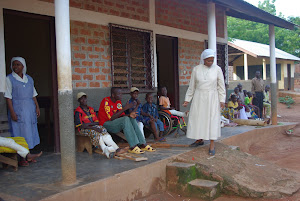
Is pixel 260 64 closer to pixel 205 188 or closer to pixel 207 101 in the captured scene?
pixel 207 101

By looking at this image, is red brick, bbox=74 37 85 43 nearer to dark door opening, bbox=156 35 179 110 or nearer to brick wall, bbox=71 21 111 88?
brick wall, bbox=71 21 111 88

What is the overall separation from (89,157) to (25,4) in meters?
2.50

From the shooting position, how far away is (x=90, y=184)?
3.53m

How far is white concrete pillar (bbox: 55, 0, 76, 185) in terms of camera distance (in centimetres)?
359

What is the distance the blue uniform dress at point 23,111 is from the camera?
465 centimetres

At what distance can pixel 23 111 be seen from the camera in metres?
4.68

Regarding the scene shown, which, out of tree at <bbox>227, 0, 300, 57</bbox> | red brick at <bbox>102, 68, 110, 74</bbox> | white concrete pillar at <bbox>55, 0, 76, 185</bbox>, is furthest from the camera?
tree at <bbox>227, 0, 300, 57</bbox>

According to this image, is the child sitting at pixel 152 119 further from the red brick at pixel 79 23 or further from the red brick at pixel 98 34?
the red brick at pixel 79 23

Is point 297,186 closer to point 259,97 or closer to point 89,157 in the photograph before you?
point 89,157

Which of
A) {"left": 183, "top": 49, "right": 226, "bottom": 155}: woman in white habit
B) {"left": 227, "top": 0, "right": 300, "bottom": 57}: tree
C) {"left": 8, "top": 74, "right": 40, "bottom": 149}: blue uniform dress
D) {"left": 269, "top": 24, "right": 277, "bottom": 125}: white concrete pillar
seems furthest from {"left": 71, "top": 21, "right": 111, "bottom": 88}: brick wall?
{"left": 227, "top": 0, "right": 300, "bottom": 57}: tree

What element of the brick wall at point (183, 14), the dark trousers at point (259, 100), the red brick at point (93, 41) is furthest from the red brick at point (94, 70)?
the dark trousers at point (259, 100)

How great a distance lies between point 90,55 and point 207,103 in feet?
7.58

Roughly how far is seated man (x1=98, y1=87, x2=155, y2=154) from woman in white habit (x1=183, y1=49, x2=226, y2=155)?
87 cm

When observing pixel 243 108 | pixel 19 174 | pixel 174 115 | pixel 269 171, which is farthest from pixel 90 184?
pixel 243 108
